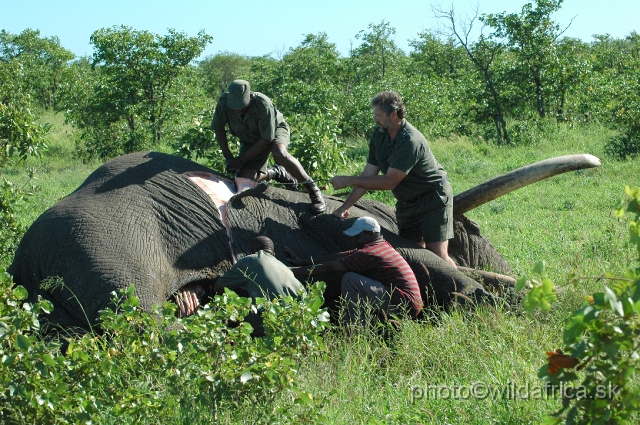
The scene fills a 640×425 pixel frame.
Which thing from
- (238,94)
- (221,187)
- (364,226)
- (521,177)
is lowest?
(364,226)

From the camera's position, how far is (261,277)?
17.5 feet

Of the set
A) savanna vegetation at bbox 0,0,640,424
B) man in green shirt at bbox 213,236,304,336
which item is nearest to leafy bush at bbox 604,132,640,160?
savanna vegetation at bbox 0,0,640,424

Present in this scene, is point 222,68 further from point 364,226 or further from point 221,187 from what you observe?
point 364,226

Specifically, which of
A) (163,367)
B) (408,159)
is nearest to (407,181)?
(408,159)

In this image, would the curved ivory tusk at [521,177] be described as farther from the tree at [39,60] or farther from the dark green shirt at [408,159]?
the tree at [39,60]

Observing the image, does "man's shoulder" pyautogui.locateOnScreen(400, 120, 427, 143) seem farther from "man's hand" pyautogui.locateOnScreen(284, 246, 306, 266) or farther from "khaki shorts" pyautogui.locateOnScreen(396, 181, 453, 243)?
"man's hand" pyautogui.locateOnScreen(284, 246, 306, 266)

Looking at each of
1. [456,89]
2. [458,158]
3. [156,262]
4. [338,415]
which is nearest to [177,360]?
[338,415]

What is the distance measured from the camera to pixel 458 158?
43.7 ft

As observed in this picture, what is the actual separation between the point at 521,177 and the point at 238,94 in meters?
2.55

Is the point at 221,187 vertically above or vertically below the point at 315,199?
above

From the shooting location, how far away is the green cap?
6664 millimetres

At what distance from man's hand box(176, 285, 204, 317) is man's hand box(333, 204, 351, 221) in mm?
1406

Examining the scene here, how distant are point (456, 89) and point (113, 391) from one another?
15260 millimetres

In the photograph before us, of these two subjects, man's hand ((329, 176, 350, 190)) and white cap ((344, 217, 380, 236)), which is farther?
man's hand ((329, 176, 350, 190))
